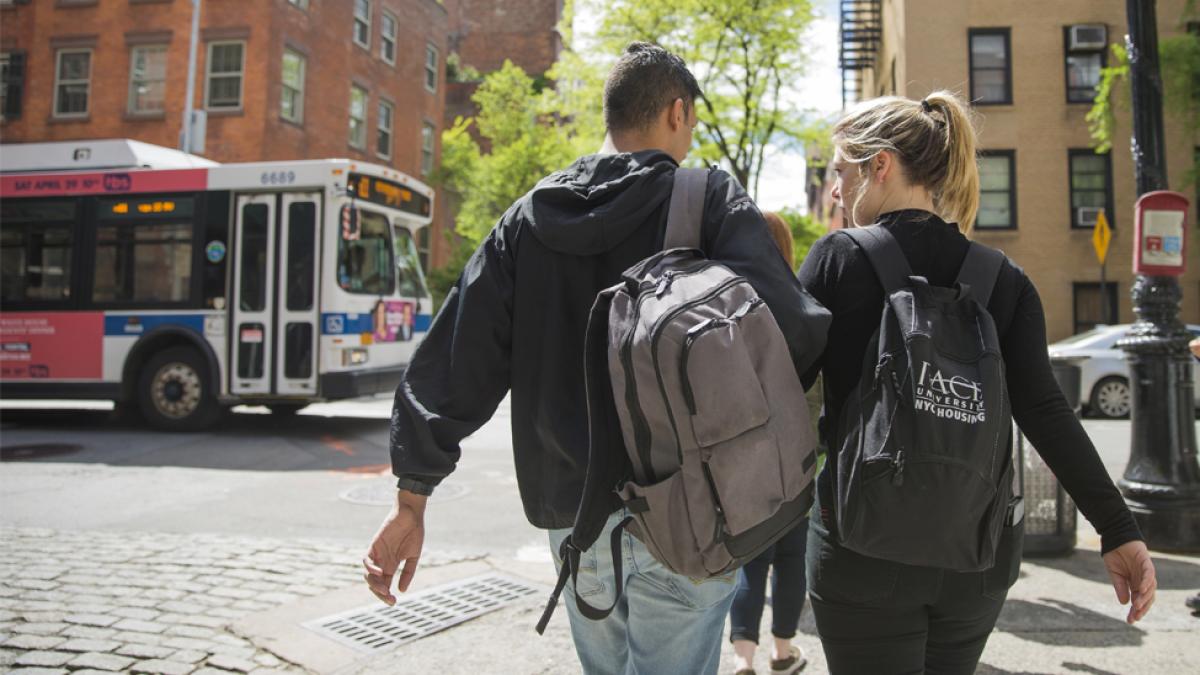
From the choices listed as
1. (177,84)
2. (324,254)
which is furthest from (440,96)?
(324,254)

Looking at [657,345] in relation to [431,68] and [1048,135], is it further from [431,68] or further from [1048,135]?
[431,68]

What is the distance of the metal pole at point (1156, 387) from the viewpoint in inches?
209

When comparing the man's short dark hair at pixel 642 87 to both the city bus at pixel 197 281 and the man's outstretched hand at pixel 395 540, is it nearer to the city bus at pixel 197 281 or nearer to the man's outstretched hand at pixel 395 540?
the man's outstretched hand at pixel 395 540

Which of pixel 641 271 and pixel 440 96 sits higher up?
pixel 440 96

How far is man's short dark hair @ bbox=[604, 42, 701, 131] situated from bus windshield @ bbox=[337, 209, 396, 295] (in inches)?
351

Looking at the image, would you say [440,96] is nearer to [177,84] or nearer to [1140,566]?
[177,84]

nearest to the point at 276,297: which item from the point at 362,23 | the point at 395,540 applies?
the point at 395,540

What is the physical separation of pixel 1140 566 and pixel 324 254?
9645mm

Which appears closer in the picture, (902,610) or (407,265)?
(902,610)

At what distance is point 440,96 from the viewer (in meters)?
31.9

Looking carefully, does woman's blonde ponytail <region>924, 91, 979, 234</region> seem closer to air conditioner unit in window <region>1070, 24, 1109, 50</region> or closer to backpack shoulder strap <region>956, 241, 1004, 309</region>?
backpack shoulder strap <region>956, 241, 1004, 309</region>

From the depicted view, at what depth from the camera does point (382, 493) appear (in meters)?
7.14

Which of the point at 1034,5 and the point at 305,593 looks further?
the point at 1034,5

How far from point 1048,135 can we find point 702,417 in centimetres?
2400
